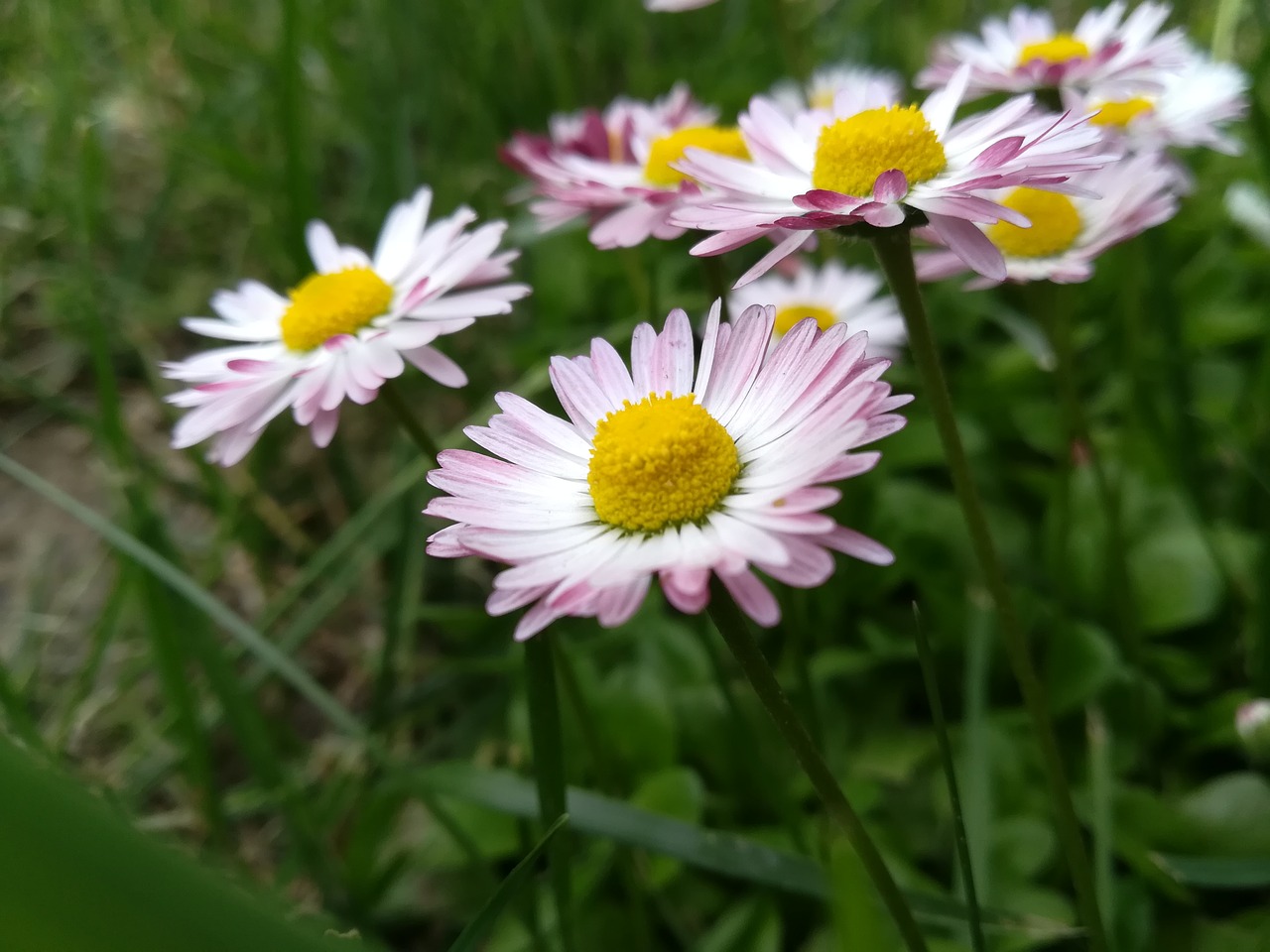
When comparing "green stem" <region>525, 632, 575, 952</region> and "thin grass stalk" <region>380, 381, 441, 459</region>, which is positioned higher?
"thin grass stalk" <region>380, 381, 441, 459</region>

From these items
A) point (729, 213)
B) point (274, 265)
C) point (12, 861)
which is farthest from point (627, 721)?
point (274, 265)

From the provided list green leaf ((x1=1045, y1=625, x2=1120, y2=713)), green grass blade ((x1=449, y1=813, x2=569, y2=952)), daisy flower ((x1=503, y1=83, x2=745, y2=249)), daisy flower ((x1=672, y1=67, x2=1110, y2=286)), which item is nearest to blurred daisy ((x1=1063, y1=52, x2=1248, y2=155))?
daisy flower ((x1=672, y1=67, x2=1110, y2=286))

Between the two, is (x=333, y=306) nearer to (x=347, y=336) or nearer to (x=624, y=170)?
(x=347, y=336)

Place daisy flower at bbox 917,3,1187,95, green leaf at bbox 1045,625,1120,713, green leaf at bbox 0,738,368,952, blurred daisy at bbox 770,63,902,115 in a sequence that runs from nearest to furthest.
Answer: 1. green leaf at bbox 0,738,368,952
2. daisy flower at bbox 917,3,1187,95
3. green leaf at bbox 1045,625,1120,713
4. blurred daisy at bbox 770,63,902,115

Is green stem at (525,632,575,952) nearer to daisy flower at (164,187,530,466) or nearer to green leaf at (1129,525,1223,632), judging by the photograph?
daisy flower at (164,187,530,466)

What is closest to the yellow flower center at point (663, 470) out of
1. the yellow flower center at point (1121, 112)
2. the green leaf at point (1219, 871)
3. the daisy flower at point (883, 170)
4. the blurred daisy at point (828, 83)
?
the daisy flower at point (883, 170)

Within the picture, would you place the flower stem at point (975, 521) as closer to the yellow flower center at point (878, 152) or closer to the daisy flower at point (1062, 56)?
the yellow flower center at point (878, 152)

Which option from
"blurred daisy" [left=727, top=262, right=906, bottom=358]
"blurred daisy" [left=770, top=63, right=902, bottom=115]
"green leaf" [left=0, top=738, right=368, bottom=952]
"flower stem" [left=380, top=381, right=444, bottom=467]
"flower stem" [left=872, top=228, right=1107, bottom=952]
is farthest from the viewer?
"blurred daisy" [left=770, top=63, right=902, bottom=115]
